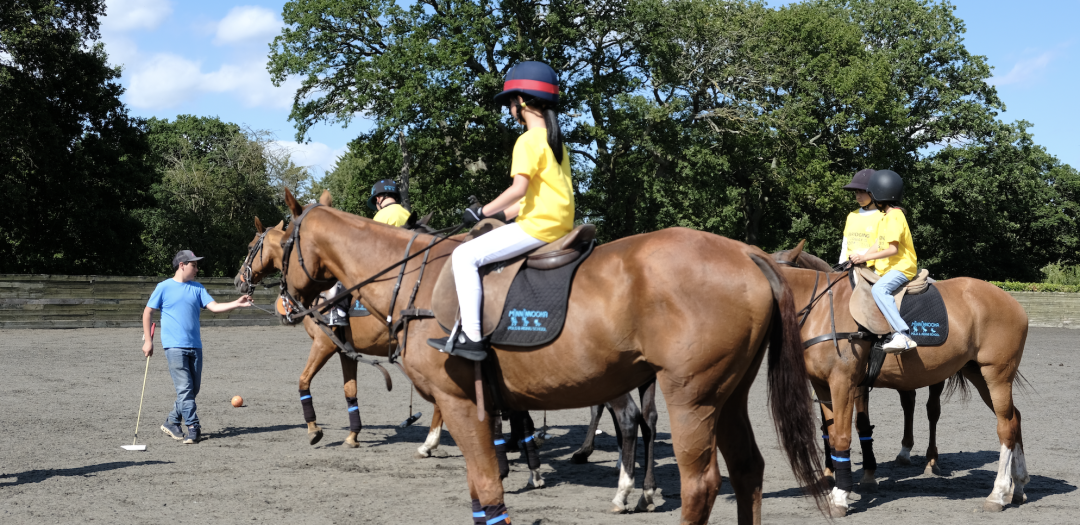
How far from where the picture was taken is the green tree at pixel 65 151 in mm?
30344

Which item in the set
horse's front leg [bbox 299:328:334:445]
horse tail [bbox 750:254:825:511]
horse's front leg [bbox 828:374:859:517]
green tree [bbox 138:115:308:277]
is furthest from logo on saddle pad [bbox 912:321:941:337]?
green tree [bbox 138:115:308:277]

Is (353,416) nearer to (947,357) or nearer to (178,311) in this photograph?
(178,311)

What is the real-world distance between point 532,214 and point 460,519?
9.03 feet

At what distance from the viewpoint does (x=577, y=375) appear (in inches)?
182

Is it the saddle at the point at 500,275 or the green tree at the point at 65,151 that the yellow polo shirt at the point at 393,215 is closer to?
the saddle at the point at 500,275

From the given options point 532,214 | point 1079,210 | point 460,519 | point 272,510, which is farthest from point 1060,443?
point 1079,210

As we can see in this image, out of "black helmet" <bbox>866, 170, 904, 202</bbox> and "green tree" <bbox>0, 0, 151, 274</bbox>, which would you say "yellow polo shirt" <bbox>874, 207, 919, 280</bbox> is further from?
"green tree" <bbox>0, 0, 151, 274</bbox>

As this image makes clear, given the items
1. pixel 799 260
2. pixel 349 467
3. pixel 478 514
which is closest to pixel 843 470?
pixel 799 260

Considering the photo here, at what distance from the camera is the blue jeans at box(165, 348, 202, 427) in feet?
30.7

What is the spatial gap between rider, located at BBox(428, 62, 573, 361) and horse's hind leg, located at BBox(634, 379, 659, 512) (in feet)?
7.47

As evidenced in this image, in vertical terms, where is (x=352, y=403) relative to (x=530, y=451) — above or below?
above

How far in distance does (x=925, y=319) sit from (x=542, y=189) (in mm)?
4356

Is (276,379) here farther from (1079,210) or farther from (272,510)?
(1079,210)

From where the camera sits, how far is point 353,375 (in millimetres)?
9289
